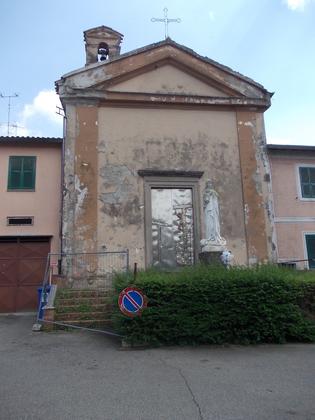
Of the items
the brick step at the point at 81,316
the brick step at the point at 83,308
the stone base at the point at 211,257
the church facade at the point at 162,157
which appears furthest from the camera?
the church facade at the point at 162,157

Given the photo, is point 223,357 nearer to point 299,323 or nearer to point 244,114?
A: point 299,323

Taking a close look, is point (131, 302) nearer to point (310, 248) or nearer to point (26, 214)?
point (26, 214)

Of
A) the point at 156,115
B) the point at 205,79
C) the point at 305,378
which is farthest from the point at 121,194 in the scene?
the point at 305,378

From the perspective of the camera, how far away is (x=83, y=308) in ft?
36.6

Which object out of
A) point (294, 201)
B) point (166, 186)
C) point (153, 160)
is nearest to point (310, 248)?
point (294, 201)

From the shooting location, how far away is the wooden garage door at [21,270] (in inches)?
626

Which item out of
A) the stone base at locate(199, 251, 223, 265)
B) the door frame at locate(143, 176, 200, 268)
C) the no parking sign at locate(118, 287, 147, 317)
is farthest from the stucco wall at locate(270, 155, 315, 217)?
the no parking sign at locate(118, 287, 147, 317)

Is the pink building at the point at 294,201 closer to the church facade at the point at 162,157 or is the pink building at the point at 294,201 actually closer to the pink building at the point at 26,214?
the church facade at the point at 162,157

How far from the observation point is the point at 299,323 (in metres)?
9.65

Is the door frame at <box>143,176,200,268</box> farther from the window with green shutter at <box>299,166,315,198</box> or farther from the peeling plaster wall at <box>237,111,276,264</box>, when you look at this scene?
the window with green shutter at <box>299,166,315,198</box>

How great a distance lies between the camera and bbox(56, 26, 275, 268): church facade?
1482 cm

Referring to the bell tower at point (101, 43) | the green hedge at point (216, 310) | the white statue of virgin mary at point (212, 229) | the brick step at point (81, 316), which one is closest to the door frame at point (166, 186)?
the white statue of virgin mary at point (212, 229)

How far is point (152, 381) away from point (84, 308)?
16.6 feet

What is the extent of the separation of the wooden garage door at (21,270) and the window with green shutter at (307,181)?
36.4 ft
